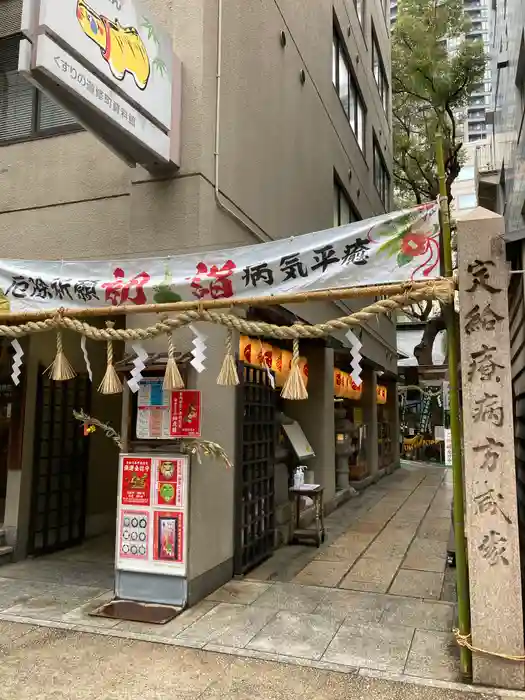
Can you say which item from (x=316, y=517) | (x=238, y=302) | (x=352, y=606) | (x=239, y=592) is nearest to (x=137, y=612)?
(x=239, y=592)

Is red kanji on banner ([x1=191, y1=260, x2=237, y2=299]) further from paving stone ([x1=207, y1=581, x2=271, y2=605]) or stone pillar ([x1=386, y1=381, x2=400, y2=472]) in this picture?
stone pillar ([x1=386, y1=381, x2=400, y2=472])

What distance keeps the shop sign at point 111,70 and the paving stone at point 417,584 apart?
5.93 m

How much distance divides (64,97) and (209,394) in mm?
3492

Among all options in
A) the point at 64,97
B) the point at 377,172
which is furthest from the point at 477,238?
the point at 377,172

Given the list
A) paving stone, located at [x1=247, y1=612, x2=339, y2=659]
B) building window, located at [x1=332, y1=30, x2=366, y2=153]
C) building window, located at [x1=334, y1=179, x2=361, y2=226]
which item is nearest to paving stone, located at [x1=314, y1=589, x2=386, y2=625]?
paving stone, located at [x1=247, y1=612, x2=339, y2=659]

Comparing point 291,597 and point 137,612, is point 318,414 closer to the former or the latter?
point 291,597

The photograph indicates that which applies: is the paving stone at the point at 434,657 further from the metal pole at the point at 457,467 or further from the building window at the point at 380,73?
the building window at the point at 380,73

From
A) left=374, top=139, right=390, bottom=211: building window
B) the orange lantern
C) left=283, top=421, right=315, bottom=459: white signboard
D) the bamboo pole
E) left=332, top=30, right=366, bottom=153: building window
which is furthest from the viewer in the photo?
left=374, top=139, right=390, bottom=211: building window

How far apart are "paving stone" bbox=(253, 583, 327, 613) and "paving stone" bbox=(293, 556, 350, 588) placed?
10.7 inches

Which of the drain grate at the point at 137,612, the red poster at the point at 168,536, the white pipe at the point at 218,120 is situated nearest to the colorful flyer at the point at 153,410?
the red poster at the point at 168,536

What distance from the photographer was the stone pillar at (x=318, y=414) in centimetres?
1145

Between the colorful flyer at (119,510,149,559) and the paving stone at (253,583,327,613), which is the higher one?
the colorful flyer at (119,510,149,559)

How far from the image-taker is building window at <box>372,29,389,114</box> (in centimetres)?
2033

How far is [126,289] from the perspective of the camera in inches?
244
